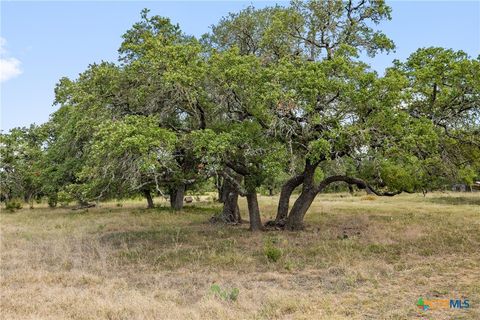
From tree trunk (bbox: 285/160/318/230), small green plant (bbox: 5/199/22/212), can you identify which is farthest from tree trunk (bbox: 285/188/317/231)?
small green plant (bbox: 5/199/22/212)

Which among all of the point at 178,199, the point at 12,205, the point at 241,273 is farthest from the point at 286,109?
the point at 12,205

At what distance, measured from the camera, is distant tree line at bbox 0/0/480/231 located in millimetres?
13281

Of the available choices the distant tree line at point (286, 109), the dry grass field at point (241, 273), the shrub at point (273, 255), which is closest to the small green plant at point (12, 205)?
the dry grass field at point (241, 273)

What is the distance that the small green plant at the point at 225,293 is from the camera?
27.4 feet

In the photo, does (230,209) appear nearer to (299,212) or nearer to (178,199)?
(299,212)

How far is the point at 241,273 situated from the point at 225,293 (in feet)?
8.21

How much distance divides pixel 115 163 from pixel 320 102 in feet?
25.7

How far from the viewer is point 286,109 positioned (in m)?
13.6

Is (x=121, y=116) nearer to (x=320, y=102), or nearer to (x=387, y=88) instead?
(x=320, y=102)

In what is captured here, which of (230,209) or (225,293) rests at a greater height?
(230,209)

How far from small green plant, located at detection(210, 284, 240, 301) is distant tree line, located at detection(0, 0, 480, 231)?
5038mm

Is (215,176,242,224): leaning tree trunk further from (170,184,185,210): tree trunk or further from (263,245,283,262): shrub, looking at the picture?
(263,245,283,262): shrub

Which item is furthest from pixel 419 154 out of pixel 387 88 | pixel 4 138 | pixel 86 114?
pixel 4 138

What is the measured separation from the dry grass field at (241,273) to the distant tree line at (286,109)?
2.53 meters
